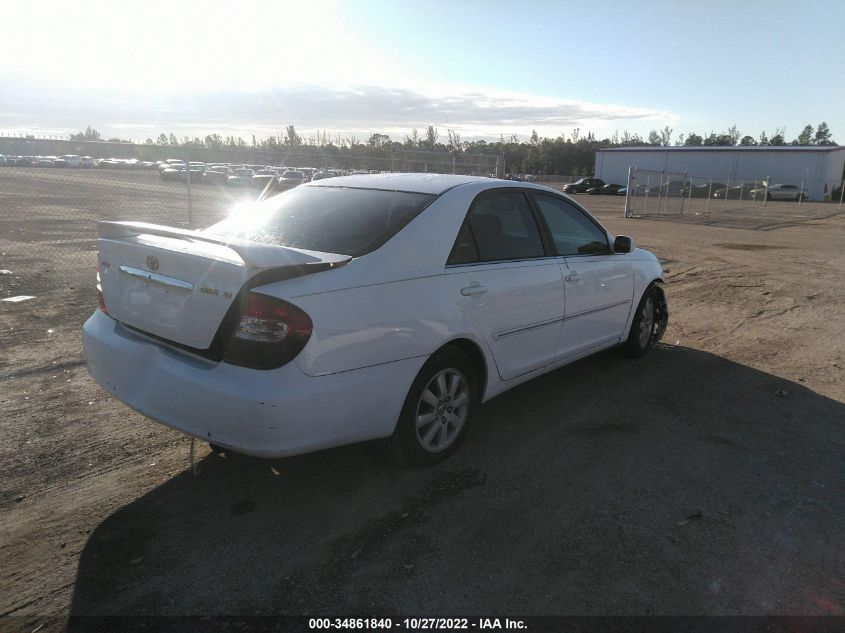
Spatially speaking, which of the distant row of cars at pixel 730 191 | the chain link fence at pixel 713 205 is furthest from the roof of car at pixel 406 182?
the distant row of cars at pixel 730 191

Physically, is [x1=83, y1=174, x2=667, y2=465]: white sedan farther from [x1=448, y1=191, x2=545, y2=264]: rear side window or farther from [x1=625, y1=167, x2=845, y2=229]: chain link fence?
[x1=625, y1=167, x2=845, y2=229]: chain link fence

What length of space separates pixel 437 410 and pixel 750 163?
248 ft

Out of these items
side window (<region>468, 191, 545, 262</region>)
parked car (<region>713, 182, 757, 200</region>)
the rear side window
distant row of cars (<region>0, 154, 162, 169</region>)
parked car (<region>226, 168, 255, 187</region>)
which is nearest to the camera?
the rear side window

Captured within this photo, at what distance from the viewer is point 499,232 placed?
13.8ft

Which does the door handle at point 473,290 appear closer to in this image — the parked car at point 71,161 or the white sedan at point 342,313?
the white sedan at point 342,313

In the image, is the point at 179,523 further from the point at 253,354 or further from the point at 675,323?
the point at 675,323

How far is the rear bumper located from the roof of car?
1.28 meters

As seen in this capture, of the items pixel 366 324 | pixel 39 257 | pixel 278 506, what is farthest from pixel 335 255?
pixel 39 257

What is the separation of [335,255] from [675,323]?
545 cm

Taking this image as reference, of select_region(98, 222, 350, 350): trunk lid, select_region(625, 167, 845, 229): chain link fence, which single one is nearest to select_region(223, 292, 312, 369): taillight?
select_region(98, 222, 350, 350): trunk lid

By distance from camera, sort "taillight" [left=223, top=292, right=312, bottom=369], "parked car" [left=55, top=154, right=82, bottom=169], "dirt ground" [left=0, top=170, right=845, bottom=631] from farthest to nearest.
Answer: "parked car" [left=55, top=154, right=82, bottom=169] → "taillight" [left=223, top=292, right=312, bottom=369] → "dirt ground" [left=0, top=170, right=845, bottom=631]

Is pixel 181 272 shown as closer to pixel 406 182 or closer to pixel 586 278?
pixel 406 182

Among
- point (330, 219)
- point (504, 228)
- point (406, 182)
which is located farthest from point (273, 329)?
point (504, 228)

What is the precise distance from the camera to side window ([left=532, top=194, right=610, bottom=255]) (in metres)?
4.70
